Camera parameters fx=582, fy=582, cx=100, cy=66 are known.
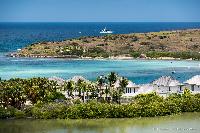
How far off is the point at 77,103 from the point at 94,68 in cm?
4634

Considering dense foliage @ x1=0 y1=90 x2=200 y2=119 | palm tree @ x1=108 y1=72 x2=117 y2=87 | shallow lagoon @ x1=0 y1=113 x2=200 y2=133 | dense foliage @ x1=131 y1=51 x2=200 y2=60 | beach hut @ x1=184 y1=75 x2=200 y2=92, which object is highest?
palm tree @ x1=108 y1=72 x2=117 y2=87

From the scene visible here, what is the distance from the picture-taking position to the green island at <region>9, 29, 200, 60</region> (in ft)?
425

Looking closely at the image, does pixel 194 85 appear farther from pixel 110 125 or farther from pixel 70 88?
pixel 110 125

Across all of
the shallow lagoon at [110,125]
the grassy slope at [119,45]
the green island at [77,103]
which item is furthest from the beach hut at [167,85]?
the grassy slope at [119,45]

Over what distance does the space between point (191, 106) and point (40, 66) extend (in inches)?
2127

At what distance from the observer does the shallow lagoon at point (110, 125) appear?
52688mm

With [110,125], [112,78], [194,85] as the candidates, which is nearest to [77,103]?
[112,78]

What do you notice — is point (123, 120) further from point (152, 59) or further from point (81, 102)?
point (152, 59)

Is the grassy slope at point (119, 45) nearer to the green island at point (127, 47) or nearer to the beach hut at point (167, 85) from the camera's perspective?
the green island at point (127, 47)

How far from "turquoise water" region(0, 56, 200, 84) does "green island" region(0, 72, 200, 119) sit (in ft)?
76.6

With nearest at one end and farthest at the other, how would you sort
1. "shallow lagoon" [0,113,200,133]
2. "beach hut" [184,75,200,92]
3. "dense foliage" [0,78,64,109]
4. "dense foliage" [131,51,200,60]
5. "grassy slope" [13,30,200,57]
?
"shallow lagoon" [0,113,200,133] < "dense foliage" [0,78,64,109] < "beach hut" [184,75,200,92] < "dense foliage" [131,51,200,60] < "grassy slope" [13,30,200,57]

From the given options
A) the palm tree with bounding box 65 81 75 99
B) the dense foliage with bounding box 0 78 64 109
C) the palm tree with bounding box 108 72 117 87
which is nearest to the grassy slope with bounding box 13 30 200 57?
the palm tree with bounding box 108 72 117 87

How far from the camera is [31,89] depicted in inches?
2370

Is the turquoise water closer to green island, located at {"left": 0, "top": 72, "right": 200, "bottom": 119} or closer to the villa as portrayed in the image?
the villa
